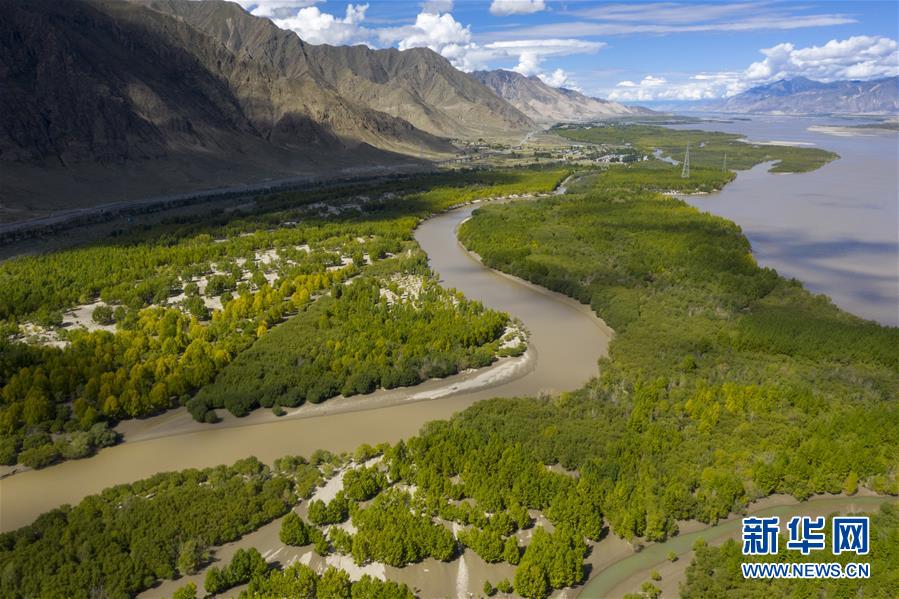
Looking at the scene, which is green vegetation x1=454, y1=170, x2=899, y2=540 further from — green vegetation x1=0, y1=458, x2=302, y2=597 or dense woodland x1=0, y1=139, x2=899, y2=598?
green vegetation x1=0, y1=458, x2=302, y2=597

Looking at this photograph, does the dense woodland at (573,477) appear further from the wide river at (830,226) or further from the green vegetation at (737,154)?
the green vegetation at (737,154)

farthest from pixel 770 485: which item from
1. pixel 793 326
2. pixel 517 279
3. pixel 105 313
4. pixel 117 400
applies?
pixel 105 313

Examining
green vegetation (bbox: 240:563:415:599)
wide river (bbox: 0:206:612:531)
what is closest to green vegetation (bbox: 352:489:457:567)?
green vegetation (bbox: 240:563:415:599)

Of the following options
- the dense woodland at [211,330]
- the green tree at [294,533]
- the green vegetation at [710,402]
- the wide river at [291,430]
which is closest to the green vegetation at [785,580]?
the green vegetation at [710,402]

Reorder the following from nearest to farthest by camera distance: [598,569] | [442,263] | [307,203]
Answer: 1. [598,569]
2. [442,263]
3. [307,203]

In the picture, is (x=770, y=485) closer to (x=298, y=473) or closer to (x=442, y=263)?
(x=298, y=473)
